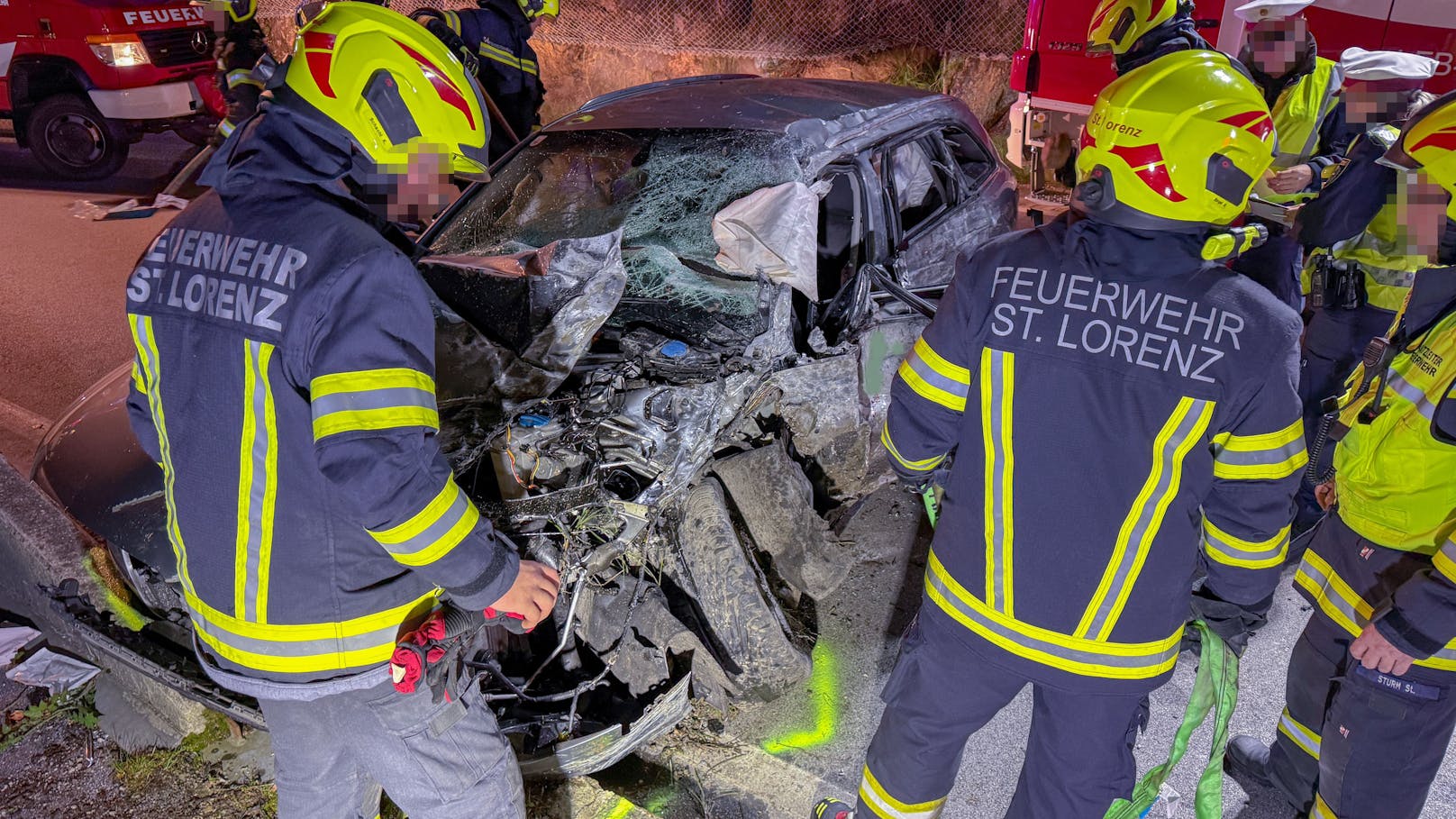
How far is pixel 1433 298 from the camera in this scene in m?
1.96

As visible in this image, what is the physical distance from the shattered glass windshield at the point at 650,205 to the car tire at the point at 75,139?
6695 millimetres

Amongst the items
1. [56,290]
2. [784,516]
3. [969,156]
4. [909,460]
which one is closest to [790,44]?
[969,156]

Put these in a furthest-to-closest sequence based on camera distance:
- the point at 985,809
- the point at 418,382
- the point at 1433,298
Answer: the point at 985,809, the point at 1433,298, the point at 418,382

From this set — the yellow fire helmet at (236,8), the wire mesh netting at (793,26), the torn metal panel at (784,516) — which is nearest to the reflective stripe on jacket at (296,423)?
the torn metal panel at (784,516)

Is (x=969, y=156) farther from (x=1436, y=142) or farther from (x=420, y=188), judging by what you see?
(x=420, y=188)

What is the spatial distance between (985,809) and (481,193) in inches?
112

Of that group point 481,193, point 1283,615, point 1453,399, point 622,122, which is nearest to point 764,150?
point 622,122

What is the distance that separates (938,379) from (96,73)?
8.71m

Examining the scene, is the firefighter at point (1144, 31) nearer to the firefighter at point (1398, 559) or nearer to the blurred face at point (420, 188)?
the firefighter at point (1398, 559)

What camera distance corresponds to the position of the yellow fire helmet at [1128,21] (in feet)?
13.7

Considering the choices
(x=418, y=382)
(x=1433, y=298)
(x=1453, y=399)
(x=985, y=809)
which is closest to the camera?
(x=418, y=382)

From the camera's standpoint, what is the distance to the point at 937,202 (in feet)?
12.6

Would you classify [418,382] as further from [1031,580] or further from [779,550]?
[779,550]

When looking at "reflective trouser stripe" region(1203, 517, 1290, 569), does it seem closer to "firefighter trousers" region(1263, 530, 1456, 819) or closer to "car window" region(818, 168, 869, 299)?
"firefighter trousers" region(1263, 530, 1456, 819)
